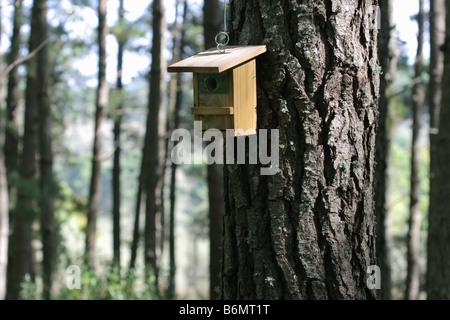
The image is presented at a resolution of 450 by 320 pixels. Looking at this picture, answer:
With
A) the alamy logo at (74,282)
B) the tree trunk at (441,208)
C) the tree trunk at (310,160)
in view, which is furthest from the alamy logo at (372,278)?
the alamy logo at (74,282)

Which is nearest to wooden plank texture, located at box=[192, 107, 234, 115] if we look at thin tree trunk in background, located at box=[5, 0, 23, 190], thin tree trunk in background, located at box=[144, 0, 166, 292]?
thin tree trunk in background, located at box=[144, 0, 166, 292]

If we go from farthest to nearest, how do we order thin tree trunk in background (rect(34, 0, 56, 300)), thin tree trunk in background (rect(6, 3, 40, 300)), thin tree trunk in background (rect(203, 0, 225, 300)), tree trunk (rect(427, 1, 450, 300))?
1. thin tree trunk in background (rect(6, 3, 40, 300))
2. thin tree trunk in background (rect(34, 0, 56, 300))
3. tree trunk (rect(427, 1, 450, 300))
4. thin tree trunk in background (rect(203, 0, 225, 300))

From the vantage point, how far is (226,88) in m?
2.84

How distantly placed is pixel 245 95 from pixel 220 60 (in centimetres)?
26

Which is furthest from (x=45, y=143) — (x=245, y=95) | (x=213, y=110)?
(x=245, y=95)

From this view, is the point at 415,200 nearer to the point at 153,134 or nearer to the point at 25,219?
the point at 153,134

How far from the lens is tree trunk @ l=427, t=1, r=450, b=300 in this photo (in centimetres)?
576

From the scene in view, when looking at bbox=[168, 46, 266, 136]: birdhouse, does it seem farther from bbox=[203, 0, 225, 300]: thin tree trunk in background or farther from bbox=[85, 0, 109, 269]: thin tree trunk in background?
bbox=[85, 0, 109, 269]: thin tree trunk in background

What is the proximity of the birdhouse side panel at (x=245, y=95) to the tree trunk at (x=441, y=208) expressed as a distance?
3.71 metres

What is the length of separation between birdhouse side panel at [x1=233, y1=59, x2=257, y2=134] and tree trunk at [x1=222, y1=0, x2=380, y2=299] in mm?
67
